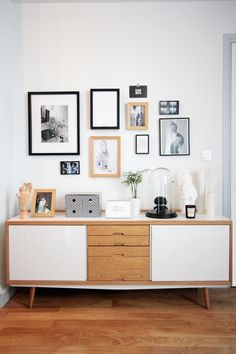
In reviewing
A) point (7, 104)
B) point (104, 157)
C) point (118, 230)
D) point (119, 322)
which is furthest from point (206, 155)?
point (7, 104)

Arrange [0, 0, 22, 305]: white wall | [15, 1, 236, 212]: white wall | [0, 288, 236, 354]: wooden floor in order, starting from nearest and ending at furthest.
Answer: [0, 288, 236, 354]: wooden floor
[0, 0, 22, 305]: white wall
[15, 1, 236, 212]: white wall

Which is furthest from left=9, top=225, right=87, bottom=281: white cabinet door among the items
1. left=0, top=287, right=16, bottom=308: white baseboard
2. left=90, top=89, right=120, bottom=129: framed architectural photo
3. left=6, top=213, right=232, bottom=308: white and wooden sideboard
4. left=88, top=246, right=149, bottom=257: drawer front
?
left=90, top=89, right=120, bottom=129: framed architectural photo

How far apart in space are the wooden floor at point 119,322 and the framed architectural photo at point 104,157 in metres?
1.09

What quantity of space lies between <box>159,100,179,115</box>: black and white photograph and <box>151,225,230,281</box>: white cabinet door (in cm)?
107

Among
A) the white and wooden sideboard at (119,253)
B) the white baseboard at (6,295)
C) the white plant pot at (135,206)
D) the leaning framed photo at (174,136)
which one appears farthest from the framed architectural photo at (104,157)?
the white baseboard at (6,295)

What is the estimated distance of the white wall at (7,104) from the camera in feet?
8.20

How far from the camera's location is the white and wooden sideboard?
2359 mm

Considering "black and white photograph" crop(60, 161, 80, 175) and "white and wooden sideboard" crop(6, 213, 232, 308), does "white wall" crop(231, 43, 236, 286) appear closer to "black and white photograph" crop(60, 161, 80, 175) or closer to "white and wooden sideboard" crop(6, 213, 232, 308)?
"white and wooden sideboard" crop(6, 213, 232, 308)

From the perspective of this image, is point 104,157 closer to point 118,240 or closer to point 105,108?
point 105,108

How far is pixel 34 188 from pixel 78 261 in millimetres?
862

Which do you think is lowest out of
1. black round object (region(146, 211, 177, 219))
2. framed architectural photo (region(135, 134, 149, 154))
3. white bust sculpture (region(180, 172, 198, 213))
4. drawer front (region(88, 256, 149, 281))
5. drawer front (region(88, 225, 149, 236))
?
drawer front (region(88, 256, 149, 281))

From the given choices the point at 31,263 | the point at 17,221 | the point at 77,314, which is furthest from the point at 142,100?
the point at 77,314

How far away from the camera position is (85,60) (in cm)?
276

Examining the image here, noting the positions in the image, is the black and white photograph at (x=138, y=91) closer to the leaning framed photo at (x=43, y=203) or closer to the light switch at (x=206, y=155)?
the light switch at (x=206, y=155)
